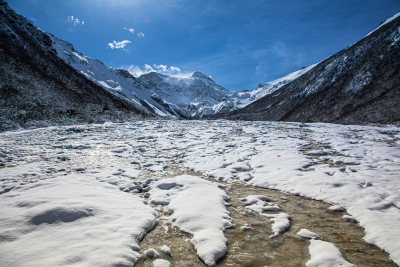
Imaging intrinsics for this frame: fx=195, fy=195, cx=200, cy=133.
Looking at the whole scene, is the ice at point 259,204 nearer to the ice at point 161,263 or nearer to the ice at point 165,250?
the ice at point 165,250

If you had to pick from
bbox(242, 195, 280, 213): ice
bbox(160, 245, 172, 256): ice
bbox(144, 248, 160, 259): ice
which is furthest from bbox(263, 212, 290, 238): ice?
bbox(144, 248, 160, 259): ice

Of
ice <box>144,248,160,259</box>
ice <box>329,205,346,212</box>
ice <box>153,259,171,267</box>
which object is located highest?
ice <box>329,205,346,212</box>

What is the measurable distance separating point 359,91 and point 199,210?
4976 centimetres

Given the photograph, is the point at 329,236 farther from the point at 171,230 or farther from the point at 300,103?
the point at 300,103

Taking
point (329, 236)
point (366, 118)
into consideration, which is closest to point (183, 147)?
point (329, 236)

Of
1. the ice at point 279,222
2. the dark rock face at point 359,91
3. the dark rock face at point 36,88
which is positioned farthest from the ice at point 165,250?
the dark rock face at point 359,91

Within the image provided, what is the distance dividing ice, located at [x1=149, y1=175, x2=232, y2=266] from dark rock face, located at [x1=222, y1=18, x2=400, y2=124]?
32857 millimetres

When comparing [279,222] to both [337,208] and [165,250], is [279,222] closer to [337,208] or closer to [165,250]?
[337,208]

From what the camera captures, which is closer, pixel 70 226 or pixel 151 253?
pixel 151 253

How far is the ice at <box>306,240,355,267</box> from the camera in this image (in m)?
2.50

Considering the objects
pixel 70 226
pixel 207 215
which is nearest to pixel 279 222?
pixel 207 215

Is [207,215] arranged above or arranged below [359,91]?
below

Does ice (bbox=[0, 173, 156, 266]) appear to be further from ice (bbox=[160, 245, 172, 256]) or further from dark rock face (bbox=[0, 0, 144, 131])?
dark rock face (bbox=[0, 0, 144, 131])

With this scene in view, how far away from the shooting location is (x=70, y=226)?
3070 millimetres
